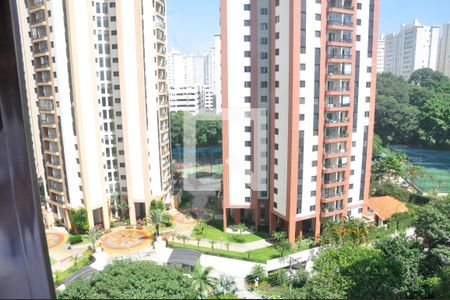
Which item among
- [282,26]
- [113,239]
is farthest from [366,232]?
[113,239]

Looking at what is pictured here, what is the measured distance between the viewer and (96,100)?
6867 mm

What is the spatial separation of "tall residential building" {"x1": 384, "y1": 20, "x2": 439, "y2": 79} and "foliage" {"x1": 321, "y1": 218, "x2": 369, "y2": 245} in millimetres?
10696

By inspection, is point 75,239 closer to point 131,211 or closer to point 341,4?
point 131,211

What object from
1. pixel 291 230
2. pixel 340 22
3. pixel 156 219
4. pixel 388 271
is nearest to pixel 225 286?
pixel 388 271

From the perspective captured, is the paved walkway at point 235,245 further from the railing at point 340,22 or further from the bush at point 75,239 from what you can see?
the railing at point 340,22

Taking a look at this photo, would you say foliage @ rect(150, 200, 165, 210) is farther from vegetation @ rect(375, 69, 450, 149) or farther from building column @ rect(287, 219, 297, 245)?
vegetation @ rect(375, 69, 450, 149)

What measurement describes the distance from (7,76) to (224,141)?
560 centimetres

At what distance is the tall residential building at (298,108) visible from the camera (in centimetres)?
583

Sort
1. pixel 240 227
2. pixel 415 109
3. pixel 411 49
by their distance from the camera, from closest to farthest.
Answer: pixel 240 227, pixel 415 109, pixel 411 49

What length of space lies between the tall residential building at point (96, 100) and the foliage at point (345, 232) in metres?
3.98

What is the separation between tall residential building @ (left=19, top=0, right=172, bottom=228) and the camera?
6.48 m

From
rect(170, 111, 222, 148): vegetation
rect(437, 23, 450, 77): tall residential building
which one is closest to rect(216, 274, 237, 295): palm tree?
rect(170, 111, 222, 148): vegetation

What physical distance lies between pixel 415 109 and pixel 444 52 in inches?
98.5

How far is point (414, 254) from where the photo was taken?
3.48 metres
